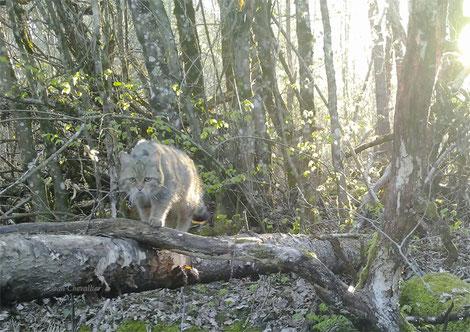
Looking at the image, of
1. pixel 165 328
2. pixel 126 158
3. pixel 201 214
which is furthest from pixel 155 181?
pixel 165 328

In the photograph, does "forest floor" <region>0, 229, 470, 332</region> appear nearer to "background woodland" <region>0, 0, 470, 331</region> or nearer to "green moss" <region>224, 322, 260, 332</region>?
"green moss" <region>224, 322, 260, 332</region>

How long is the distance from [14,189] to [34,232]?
487 cm

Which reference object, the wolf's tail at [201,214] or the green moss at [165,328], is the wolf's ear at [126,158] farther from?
the green moss at [165,328]

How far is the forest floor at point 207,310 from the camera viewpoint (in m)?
5.80

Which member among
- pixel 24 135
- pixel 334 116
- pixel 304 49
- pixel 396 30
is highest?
pixel 396 30

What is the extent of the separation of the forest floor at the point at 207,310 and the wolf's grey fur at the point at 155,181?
3.56 feet

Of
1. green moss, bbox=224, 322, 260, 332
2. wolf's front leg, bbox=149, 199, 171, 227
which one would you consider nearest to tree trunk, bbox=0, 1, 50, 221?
wolf's front leg, bbox=149, 199, 171, 227


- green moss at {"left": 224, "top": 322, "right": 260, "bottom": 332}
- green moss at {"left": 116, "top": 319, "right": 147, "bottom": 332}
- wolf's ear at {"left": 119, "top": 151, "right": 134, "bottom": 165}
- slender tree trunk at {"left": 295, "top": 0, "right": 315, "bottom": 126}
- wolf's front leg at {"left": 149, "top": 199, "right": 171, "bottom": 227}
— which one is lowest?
green moss at {"left": 224, "top": 322, "right": 260, "bottom": 332}

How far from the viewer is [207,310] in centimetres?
625

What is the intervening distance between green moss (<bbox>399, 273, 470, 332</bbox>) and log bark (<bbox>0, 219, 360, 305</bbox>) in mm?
1562

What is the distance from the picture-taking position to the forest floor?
5800mm

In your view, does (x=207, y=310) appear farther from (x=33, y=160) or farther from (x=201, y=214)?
(x=33, y=160)

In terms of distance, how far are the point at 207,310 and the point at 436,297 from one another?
283 centimetres

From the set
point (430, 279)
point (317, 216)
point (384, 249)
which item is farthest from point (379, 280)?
point (317, 216)
